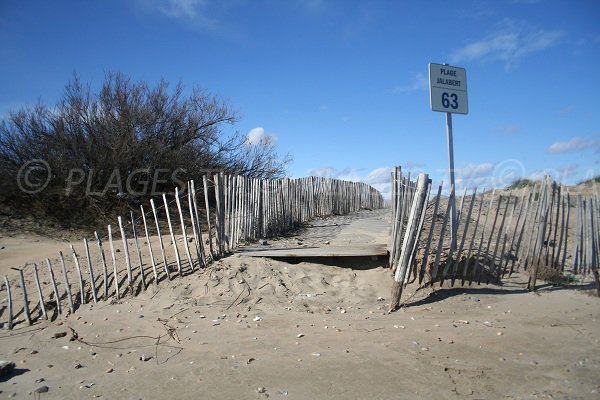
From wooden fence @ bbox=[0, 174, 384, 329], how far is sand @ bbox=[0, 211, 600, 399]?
0.26 m

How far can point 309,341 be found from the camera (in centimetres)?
445

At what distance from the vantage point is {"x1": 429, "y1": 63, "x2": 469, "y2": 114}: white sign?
21.0 feet

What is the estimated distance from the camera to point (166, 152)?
46.4ft

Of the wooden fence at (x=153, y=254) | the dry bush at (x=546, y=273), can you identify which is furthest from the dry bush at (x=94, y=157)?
the dry bush at (x=546, y=273)

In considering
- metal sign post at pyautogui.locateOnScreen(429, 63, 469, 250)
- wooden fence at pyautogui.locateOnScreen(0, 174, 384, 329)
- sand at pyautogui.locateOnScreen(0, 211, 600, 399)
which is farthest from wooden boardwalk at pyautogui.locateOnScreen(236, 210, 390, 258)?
metal sign post at pyautogui.locateOnScreen(429, 63, 469, 250)

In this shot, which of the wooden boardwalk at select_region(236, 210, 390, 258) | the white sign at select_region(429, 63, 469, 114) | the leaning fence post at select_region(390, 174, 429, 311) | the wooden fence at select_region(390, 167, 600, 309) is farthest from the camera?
the wooden boardwalk at select_region(236, 210, 390, 258)

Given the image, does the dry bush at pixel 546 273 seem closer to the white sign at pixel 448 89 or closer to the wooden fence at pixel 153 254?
the white sign at pixel 448 89

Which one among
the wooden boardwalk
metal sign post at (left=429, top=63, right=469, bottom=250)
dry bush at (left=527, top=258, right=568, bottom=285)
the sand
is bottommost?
the sand

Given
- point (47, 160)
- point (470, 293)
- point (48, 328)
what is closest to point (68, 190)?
point (47, 160)

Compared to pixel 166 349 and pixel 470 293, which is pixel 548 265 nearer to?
pixel 470 293

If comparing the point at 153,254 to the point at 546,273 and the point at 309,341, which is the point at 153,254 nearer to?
the point at 309,341

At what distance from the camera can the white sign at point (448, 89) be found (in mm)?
6387

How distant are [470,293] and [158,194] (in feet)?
Result: 35.0

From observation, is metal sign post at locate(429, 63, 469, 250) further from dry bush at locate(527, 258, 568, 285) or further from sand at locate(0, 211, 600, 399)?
sand at locate(0, 211, 600, 399)
